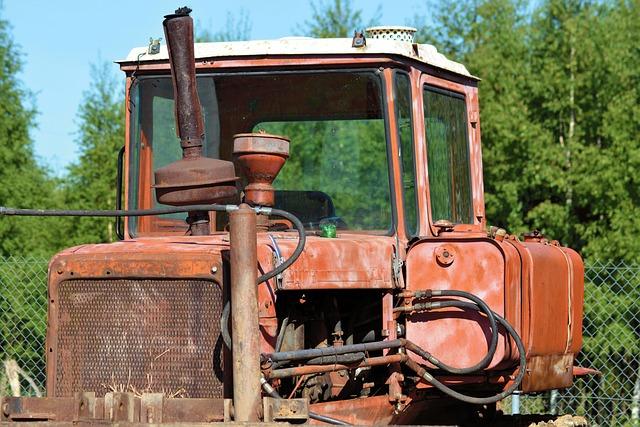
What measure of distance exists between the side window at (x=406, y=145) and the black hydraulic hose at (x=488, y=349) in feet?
1.55

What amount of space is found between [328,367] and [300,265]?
18.5 inches

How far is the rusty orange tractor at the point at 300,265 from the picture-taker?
5.28 metres

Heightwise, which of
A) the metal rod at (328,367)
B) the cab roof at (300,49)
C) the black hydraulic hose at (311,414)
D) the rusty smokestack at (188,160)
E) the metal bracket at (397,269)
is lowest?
the black hydraulic hose at (311,414)

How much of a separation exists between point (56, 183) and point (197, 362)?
16.6 meters

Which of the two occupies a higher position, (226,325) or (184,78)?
(184,78)

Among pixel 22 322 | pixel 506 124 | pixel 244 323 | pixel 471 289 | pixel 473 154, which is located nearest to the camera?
pixel 244 323

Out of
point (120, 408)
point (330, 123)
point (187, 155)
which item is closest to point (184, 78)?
point (187, 155)

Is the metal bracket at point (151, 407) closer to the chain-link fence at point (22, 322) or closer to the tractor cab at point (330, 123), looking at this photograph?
the tractor cab at point (330, 123)

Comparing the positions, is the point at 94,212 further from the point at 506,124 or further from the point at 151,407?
the point at 506,124

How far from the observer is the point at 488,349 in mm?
5750

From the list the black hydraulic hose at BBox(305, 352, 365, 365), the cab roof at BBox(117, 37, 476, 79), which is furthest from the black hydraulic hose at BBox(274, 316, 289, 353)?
the cab roof at BBox(117, 37, 476, 79)

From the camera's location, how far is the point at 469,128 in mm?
7098

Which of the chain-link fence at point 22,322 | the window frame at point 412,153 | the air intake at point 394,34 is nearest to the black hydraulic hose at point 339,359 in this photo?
the window frame at point 412,153

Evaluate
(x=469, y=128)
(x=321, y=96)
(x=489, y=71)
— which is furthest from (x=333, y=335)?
(x=489, y=71)
